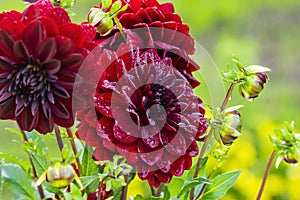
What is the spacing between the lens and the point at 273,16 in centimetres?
249

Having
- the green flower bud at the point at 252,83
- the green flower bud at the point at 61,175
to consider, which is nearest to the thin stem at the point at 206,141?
the green flower bud at the point at 252,83

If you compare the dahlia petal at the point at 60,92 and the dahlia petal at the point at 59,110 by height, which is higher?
the dahlia petal at the point at 60,92

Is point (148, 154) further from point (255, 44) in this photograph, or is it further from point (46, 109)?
point (255, 44)

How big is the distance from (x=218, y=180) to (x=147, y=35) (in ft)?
0.52

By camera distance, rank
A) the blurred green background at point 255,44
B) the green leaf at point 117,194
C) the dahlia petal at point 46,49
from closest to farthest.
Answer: the dahlia petal at point 46,49, the green leaf at point 117,194, the blurred green background at point 255,44

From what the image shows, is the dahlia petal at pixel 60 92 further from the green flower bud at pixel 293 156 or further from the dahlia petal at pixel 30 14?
the green flower bud at pixel 293 156

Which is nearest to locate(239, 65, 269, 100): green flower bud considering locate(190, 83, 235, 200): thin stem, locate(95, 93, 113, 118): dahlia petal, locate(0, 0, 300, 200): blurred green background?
locate(190, 83, 235, 200): thin stem

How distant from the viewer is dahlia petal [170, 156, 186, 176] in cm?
42

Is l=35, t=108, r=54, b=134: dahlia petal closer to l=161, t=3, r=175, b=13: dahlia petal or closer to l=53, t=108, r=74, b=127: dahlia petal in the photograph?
l=53, t=108, r=74, b=127: dahlia petal

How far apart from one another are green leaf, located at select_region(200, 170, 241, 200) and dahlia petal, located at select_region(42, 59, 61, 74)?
193 millimetres

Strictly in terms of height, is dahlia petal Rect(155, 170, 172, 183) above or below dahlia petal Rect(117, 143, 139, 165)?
below

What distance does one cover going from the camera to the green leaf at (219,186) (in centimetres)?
51

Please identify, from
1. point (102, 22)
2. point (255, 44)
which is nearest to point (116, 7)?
point (102, 22)

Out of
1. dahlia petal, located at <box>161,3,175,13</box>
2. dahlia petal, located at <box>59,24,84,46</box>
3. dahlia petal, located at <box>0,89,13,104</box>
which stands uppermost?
dahlia petal, located at <box>161,3,175,13</box>
